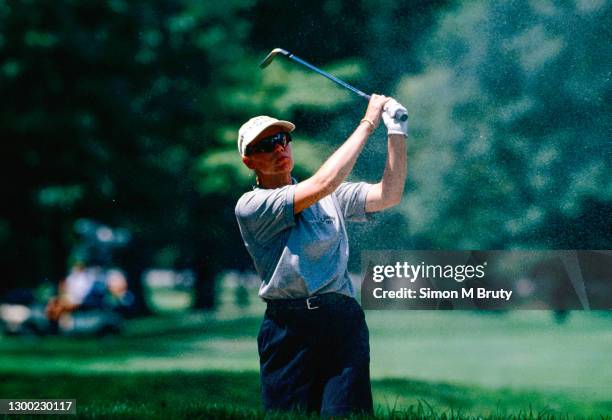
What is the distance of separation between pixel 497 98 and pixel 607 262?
1.21 metres

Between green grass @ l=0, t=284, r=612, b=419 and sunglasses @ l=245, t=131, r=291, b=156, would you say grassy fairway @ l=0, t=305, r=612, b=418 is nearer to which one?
green grass @ l=0, t=284, r=612, b=419

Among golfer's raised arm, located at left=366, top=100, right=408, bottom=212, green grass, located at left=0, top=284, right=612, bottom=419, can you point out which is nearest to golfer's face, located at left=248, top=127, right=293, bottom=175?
golfer's raised arm, located at left=366, top=100, right=408, bottom=212

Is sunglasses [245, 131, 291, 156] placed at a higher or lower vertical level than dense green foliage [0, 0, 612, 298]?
lower

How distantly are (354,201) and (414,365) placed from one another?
2.90 m

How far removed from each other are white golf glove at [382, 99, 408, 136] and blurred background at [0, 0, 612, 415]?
2.06 m

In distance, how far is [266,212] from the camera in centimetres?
380

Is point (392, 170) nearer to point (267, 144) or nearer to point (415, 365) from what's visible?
point (267, 144)

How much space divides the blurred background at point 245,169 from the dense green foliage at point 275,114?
0.6 inches

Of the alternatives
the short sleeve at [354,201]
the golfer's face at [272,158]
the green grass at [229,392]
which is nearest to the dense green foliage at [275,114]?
the green grass at [229,392]

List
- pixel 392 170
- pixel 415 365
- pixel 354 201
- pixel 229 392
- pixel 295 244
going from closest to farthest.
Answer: pixel 295 244
pixel 392 170
pixel 354 201
pixel 229 392
pixel 415 365

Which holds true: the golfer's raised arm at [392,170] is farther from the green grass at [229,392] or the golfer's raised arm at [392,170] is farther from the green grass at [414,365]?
the green grass at [229,392]

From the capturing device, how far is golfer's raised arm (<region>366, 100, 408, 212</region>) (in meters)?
3.79

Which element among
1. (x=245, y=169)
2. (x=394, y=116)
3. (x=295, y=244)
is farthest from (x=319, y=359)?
(x=245, y=169)

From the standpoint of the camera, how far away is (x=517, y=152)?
6.28 meters
